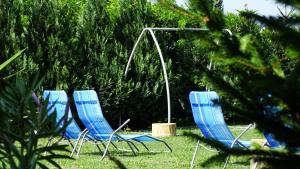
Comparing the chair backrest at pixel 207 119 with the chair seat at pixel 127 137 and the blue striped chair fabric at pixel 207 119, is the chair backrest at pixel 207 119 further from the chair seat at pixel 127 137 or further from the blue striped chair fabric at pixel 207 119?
the chair seat at pixel 127 137

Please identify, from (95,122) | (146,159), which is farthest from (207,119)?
(95,122)

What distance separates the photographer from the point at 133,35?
16.1 metres

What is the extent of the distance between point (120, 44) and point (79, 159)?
6.11 m

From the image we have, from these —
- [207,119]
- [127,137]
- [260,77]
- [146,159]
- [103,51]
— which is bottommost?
[146,159]

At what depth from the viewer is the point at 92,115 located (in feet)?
35.2

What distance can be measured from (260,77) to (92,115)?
886 cm

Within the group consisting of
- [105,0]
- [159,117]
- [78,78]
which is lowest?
[159,117]

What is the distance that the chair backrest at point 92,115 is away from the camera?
10.6 m

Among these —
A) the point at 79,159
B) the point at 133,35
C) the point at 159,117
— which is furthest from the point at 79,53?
the point at 79,159

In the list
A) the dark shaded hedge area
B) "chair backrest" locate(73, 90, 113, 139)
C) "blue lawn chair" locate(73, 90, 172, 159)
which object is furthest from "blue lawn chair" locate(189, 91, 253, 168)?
the dark shaded hedge area

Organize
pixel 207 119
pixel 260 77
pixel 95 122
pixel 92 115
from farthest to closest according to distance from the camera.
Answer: pixel 92 115, pixel 95 122, pixel 207 119, pixel 260 77

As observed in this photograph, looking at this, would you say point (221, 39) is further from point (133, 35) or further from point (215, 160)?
point (133, 35)

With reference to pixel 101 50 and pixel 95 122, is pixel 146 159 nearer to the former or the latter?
pixel 95 122

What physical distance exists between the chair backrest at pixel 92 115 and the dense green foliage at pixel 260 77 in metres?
8.47
